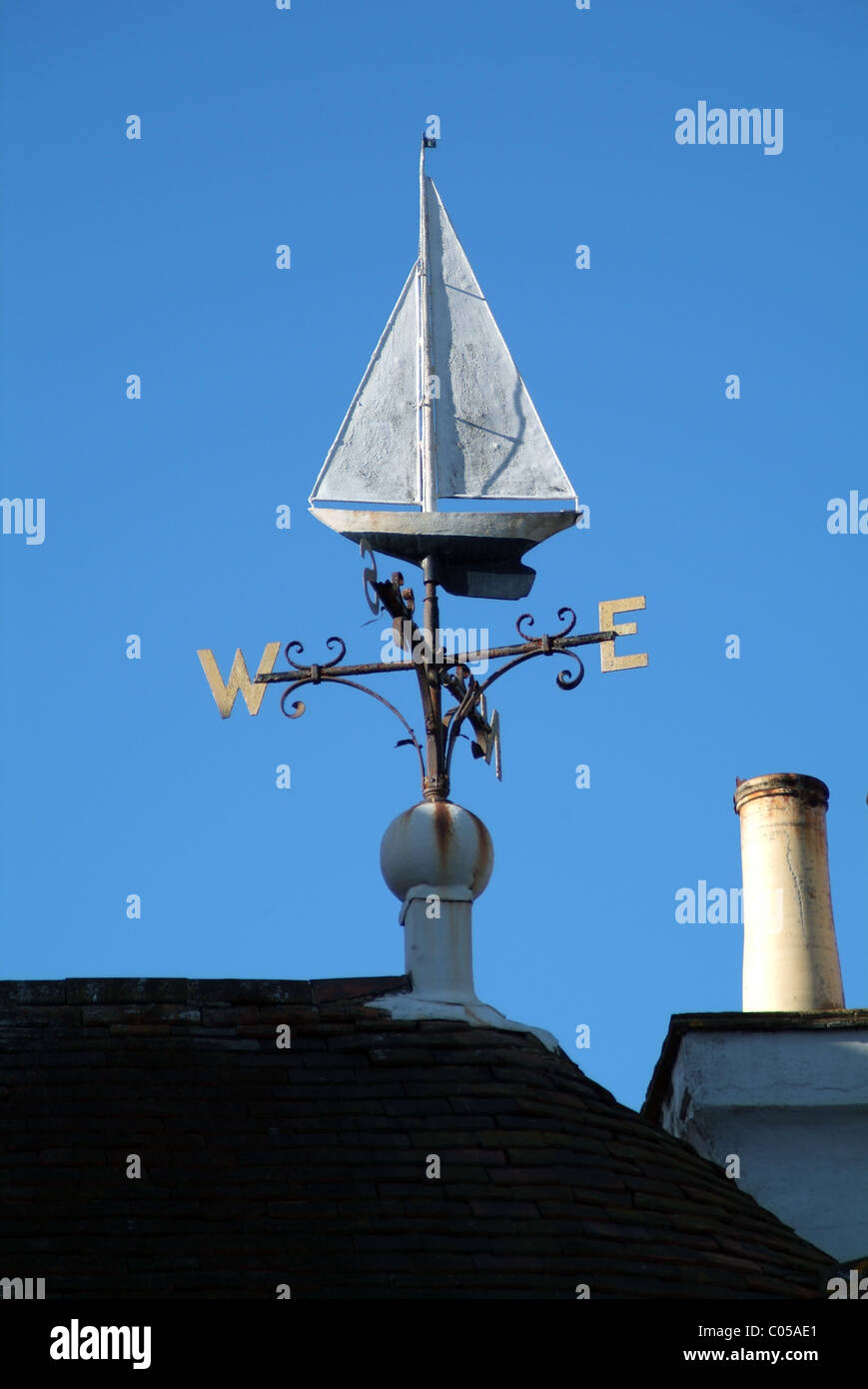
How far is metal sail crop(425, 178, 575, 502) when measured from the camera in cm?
1366

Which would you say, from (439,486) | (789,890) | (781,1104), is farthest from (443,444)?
(789,890)

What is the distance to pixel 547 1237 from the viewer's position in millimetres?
10164

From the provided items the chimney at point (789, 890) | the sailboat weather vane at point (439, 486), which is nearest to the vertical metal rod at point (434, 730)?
the sailboat weather vane at point (439, 486)

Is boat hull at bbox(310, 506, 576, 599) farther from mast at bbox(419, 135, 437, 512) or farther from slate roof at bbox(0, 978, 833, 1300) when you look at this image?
slate roof at bbox(0, 978, 833, 1300)

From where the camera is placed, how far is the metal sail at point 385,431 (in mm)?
13602

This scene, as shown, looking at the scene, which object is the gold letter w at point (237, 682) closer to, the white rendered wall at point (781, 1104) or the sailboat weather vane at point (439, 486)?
the sailboat weather vane at point (439, 486)

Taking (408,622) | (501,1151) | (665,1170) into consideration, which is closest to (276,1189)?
(501,1151)

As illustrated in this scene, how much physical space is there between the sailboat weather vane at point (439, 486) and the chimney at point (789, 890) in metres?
5.30

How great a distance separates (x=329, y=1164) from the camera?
1057cm

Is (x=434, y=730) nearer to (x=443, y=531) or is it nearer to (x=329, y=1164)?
(x=443, y=531)

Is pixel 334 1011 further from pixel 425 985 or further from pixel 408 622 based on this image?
pixel 408 622

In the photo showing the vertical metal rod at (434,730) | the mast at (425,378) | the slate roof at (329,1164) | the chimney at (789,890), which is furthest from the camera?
the chimney at (789,890)

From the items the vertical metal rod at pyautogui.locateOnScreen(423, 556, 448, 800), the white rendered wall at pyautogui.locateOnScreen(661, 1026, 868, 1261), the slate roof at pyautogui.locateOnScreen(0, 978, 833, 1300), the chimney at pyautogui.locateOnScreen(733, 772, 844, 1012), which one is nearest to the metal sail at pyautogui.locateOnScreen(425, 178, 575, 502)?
the vertical metal rod at pyautogui.locateOnScreen(423, 556, 448, 800)
